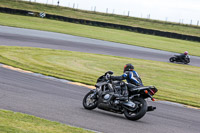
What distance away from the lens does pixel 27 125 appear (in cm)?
765

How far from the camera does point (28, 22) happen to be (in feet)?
154

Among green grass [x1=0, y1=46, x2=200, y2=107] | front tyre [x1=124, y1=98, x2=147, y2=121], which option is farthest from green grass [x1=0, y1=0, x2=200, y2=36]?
front tyre [x1=124, y1=98, x2=147, y2=121]

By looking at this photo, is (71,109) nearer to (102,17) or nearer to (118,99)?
(118,99)

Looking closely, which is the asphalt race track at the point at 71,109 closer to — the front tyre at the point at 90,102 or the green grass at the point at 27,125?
the front tyre at the point at 90,102

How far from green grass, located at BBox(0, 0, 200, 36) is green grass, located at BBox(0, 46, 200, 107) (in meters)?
33.7

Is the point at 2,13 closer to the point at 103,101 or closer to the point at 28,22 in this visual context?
the point at 28,22

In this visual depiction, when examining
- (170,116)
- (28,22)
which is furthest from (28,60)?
(28,22)

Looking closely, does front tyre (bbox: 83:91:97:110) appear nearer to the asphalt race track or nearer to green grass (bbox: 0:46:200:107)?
the asphalt race track

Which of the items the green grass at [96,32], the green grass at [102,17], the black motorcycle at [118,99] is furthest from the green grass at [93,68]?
the green grass at [102,17]

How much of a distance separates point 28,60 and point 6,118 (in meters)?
13.4

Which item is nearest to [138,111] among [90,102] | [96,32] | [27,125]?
[90,102]

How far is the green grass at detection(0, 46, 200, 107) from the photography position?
17000 millimetres

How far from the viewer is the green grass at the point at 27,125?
23.7 feet

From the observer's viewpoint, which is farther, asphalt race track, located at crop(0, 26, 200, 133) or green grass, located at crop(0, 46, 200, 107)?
green grass, located at crop(0, 46, 200, 107)
